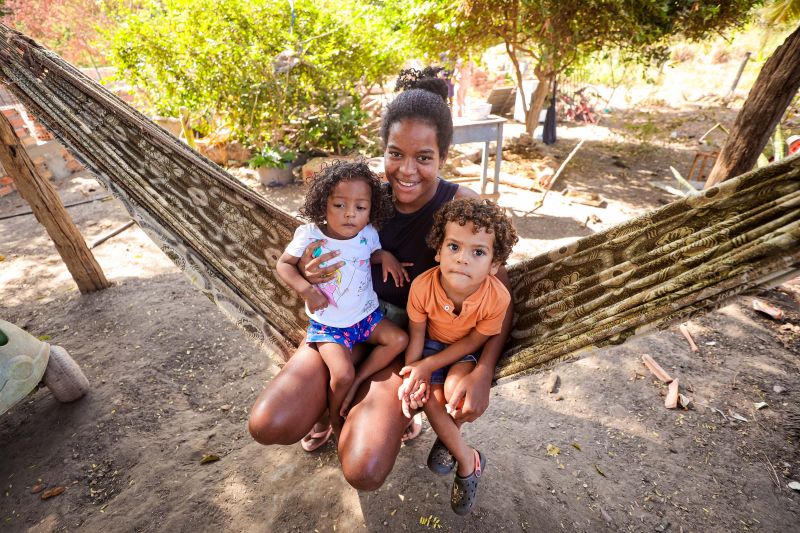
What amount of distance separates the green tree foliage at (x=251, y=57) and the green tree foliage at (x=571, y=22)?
857 mm

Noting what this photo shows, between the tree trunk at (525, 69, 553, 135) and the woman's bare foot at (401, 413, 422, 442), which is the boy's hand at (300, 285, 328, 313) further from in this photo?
the tree trunk at (525, 69, 553, 135)

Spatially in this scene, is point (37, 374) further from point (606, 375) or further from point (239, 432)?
point (606, 375)

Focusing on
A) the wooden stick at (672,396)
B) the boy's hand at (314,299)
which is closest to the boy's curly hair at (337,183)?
the boy's hand at (314,299)

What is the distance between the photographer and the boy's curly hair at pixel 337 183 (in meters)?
1.31

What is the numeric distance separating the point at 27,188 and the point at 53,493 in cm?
176

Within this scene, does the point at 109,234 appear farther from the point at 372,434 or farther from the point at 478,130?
the point at 372,434

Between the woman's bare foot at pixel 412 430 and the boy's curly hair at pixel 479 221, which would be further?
the woman's bare foot at pixel 412 430

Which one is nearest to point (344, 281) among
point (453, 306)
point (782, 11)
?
point (453, 306)

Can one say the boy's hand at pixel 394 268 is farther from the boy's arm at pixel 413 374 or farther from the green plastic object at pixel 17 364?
the green plastic object at pixel 17 364

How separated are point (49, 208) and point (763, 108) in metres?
4.54

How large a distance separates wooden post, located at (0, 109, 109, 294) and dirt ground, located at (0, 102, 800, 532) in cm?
17

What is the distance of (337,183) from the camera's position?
130 cm

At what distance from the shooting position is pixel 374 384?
1.32 m

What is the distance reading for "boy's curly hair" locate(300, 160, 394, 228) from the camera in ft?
4.28
